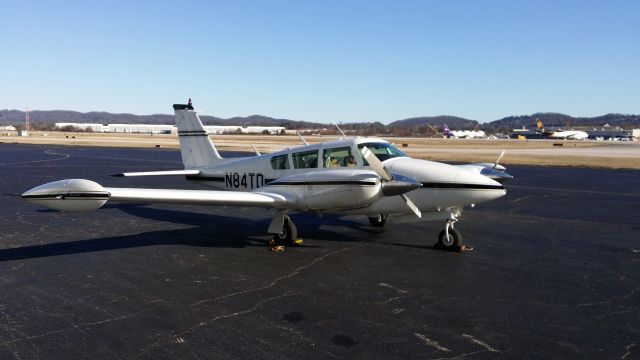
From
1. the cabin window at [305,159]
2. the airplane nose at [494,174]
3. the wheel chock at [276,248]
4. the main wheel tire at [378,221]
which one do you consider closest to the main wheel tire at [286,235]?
the wheel chock at [276,248]

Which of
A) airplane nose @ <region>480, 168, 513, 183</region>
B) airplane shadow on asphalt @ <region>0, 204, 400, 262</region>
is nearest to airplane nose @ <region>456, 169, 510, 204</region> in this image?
airplane nose @ <region>480, 168, 513, 183</region>

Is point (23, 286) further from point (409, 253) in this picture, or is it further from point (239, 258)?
point (409, 253)

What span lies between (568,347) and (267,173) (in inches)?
358

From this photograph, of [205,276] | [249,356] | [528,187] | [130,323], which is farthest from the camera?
[528,187]

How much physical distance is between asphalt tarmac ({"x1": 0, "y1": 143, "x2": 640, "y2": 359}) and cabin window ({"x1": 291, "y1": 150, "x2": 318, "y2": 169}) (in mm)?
1959

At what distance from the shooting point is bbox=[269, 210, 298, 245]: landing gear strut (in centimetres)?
1223

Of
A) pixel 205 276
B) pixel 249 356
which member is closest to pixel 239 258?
pixel 205 276

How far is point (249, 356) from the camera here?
6023mm

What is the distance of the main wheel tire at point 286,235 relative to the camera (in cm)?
1237

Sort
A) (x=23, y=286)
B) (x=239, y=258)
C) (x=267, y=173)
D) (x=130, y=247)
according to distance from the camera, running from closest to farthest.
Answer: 1. (x=23, y=286)
2. (x=239, y=258)
3. (x=130, y=247)
4. (x=267, y=173)

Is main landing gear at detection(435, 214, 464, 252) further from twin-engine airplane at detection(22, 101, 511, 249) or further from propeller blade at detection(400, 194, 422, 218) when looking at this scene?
propeller blade at detection(400, 194, 422, 218)

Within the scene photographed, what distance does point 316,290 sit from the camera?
8.76 meters

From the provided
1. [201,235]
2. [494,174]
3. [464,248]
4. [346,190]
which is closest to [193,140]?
[201,235]

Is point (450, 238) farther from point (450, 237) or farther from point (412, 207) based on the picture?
point (412, 207)
